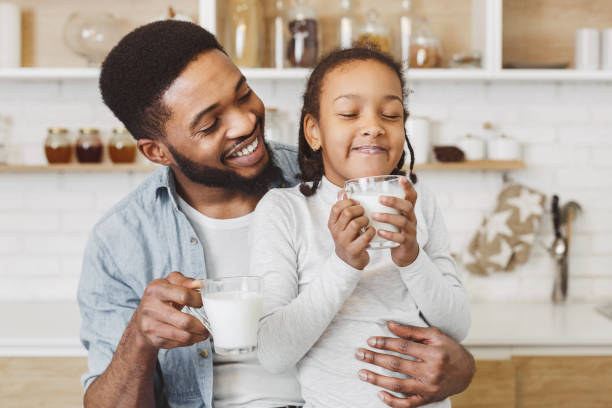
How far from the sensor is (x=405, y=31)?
259 centimetres

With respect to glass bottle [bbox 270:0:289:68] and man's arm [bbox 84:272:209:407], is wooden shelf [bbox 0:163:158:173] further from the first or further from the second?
man's arm [bbox 84:272:209:407]

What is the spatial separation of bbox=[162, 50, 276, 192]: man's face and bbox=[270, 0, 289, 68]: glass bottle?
1056 mm

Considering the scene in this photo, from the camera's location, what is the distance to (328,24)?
8.98 feet

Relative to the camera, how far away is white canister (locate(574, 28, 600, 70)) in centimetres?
256

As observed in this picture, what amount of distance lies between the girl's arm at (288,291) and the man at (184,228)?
0.19 metres

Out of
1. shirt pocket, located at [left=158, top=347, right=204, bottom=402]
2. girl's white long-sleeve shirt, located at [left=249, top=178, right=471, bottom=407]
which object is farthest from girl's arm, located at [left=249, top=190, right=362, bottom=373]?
shirt pocket, located at [left=158, top=347, right=204, bottom=402]

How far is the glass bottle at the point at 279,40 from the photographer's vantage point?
8.34 ft

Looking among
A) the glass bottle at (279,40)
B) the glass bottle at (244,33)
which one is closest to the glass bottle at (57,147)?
the glass bottle at (244,33)

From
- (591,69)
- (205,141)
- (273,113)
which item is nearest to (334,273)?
(205,141)

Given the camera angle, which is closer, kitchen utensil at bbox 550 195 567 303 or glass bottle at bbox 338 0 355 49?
glass bottle at bbox 338 0 355 49

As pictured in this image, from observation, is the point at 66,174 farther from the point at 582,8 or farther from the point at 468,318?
the point at 582,8

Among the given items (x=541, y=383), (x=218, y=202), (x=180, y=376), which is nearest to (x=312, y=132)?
(x=218, y=202)

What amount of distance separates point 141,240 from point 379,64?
760 millimetres

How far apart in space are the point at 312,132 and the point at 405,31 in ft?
4.32
